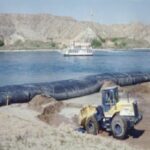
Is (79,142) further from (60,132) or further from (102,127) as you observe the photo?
(102,127)

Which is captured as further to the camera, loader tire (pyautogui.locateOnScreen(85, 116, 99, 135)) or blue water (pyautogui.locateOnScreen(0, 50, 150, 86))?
blue water (pyautogui.locateOnScreen(0, 50, 150, 86))

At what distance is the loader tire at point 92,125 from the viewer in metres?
15.6

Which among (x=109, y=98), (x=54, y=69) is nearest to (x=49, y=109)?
(x=109, y=98)

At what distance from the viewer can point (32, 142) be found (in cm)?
1205

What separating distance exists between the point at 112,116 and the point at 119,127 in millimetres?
440

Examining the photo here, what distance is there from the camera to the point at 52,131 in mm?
13719

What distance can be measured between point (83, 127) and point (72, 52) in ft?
356

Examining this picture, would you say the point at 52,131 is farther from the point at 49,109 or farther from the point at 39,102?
the point at 39,102

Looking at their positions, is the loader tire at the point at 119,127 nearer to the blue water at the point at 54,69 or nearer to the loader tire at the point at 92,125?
the loader tire at the point at 92,125

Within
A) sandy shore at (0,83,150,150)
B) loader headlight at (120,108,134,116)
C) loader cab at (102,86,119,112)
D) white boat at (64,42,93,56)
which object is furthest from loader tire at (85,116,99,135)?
white boat at (64,42,93,56)

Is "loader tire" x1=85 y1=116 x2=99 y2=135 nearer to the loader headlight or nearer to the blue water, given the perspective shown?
the loader headlight

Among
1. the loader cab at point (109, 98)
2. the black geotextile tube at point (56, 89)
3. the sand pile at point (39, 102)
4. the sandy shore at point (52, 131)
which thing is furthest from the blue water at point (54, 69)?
the loader cab at point (109, 98)

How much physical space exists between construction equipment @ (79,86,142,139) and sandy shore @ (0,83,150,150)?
0.34 metres

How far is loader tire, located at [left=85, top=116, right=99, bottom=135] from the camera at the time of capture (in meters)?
15.6
